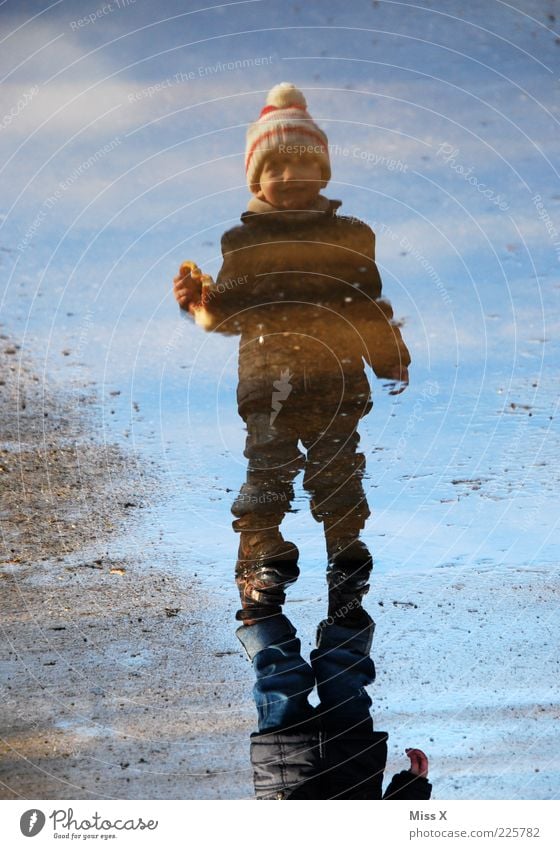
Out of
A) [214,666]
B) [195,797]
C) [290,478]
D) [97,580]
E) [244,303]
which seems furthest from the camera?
[97,580]

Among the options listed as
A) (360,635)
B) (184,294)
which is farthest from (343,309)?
(360,635)

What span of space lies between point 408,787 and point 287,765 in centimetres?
30

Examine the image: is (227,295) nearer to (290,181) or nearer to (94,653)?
(290,181)

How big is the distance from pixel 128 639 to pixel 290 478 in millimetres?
918

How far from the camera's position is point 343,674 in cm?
234

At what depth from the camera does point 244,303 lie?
2.51 m

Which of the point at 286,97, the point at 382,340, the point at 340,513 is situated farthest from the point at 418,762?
the point at 286,97

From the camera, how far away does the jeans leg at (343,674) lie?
2318mm

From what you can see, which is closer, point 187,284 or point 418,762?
point 418,762

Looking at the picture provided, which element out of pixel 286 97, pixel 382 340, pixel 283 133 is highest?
pixel 286 97

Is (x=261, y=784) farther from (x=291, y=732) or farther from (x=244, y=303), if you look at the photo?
(x=244, y=303)

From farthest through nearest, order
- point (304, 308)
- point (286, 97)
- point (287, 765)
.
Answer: point (304, 308), point (286, 97), point (287, 765)

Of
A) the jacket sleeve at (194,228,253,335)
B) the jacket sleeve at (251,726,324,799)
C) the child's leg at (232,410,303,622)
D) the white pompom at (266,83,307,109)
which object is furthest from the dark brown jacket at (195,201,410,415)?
the jacket sleeve at (251,726,324,799)

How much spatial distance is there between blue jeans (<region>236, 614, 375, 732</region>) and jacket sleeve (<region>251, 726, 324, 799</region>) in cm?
3
